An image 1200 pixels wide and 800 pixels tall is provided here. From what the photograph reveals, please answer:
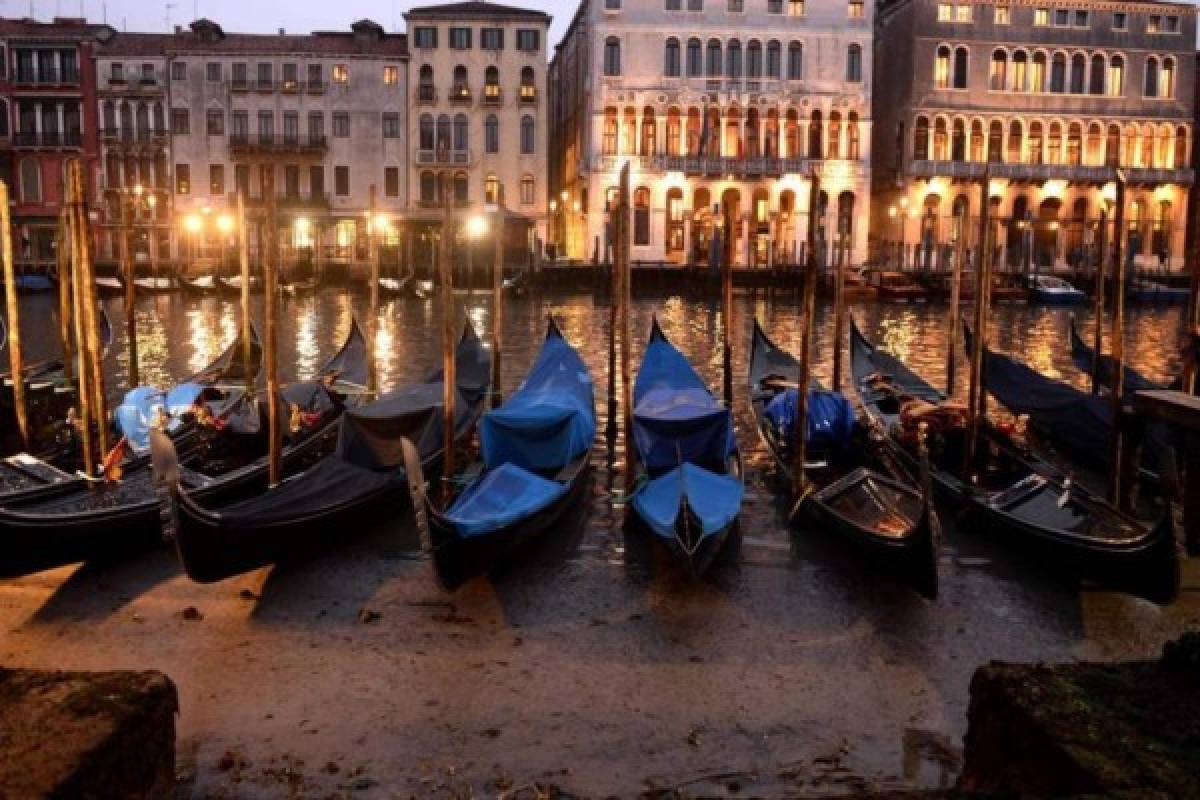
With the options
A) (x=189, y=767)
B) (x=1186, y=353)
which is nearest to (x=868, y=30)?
(x=1186, y=353)

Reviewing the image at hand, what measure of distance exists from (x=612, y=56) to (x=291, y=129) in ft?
32.7

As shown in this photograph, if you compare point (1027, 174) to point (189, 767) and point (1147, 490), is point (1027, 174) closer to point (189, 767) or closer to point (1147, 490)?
point (1147, 490)

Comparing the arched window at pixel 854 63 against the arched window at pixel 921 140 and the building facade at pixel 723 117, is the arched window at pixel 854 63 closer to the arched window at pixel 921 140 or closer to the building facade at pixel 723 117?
the building facade at pixel 723 117

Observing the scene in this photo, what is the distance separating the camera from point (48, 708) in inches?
108

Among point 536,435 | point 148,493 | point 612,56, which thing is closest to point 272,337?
point 148,493

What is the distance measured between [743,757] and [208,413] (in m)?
5.70

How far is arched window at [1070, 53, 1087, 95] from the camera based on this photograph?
Result: 33312 millimetres

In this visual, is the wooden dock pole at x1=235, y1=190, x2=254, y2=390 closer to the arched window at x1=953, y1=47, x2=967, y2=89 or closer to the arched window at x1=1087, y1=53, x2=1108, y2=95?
the arched window at x1=953, y1=47, x2=967, y2=89

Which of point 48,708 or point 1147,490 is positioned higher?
point 48,708

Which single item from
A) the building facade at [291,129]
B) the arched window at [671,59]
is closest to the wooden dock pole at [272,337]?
the arched window at [671,59]

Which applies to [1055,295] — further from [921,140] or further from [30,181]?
[30,181]

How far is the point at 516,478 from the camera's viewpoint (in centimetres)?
678

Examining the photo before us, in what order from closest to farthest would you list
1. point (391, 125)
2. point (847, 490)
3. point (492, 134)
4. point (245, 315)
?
point (847, 490) < point (245, 315) < point (391, 125) < point (492, 134)

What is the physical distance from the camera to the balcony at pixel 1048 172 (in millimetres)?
33031
